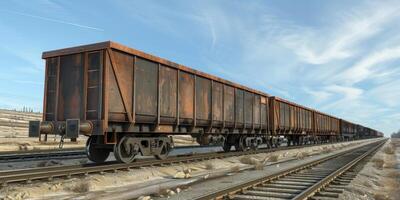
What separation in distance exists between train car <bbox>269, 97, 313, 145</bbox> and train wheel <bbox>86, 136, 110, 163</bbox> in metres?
14.8

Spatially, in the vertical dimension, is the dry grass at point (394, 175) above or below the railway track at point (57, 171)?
below

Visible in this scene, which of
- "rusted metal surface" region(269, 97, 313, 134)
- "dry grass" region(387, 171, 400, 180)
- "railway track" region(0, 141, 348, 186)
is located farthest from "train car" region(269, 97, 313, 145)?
"railway track" region(0, 141, 348, 186)

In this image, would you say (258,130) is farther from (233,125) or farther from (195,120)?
(195,120)

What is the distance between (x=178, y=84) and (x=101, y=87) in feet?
13.3

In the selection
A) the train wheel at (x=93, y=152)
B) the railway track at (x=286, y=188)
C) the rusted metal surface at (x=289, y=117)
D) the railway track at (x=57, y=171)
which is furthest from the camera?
the rusted metal surface at (x=289, y=117)

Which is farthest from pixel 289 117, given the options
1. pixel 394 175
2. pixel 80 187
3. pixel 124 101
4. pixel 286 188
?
pixel 80 187

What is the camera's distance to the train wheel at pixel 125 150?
39.9 ft

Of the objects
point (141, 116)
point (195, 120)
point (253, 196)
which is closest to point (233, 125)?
point (195, 120)

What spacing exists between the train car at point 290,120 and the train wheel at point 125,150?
49.1 ft

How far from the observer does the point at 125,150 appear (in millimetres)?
12617

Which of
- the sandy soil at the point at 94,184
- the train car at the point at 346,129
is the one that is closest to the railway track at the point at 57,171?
the sandy soil at the point at 94,184

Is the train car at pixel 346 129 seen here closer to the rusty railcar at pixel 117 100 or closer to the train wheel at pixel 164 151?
the rusty railcar at pixel 117 100

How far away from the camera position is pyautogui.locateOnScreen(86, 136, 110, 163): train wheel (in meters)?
12.8

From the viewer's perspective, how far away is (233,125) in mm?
19828
